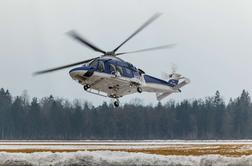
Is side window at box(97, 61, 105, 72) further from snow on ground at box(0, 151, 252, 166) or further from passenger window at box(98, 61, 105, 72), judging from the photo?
snow on ground at box(0, 151, 252, 166)

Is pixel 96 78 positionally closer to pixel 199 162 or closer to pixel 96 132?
pixel 199 162

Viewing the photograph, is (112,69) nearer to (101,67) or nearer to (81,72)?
(101,67)

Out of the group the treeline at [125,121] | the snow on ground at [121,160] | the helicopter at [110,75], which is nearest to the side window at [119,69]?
the helicopter at [110,75]

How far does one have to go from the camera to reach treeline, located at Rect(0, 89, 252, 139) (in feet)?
482

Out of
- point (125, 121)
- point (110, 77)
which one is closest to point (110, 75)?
point (110, 77)

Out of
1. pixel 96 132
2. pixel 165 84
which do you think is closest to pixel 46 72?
pixel 165 84

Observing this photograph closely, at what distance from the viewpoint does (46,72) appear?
48000 millimetres

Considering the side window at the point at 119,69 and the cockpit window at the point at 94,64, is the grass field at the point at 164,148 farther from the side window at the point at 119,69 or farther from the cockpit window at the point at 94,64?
the cockpit window at the point at 94,64

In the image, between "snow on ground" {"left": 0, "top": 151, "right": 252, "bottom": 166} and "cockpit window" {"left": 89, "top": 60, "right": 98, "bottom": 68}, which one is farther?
"cockpit window" {"left": 89, "top": 60, "right": 98, "bottom": 68}

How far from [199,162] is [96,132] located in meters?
117

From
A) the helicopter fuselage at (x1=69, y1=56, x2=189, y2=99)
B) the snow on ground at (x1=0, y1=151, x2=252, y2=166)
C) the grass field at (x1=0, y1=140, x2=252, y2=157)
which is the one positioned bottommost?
the snow on ground at (x1=0, y1=151, x2=252, y2=166)

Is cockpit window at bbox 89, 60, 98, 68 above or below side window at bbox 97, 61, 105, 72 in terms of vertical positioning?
→ above

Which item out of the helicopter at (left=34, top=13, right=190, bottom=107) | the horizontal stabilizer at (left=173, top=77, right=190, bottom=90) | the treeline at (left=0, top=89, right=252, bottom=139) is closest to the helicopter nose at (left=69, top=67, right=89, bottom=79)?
the helicopter at (left=34, top=13, right=190, bottom=107)

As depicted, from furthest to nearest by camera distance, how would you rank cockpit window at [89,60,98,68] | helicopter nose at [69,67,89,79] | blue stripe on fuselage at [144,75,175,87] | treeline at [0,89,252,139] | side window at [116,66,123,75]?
1. treeline at [0,89,252,139]
2. blue stripe on fuselage at [144,75,175,87]
3. side window at [116,66,123,75]
4. cockpit window at [89,60,98,68]
5. helicopter nose at [69,67,89,79]
